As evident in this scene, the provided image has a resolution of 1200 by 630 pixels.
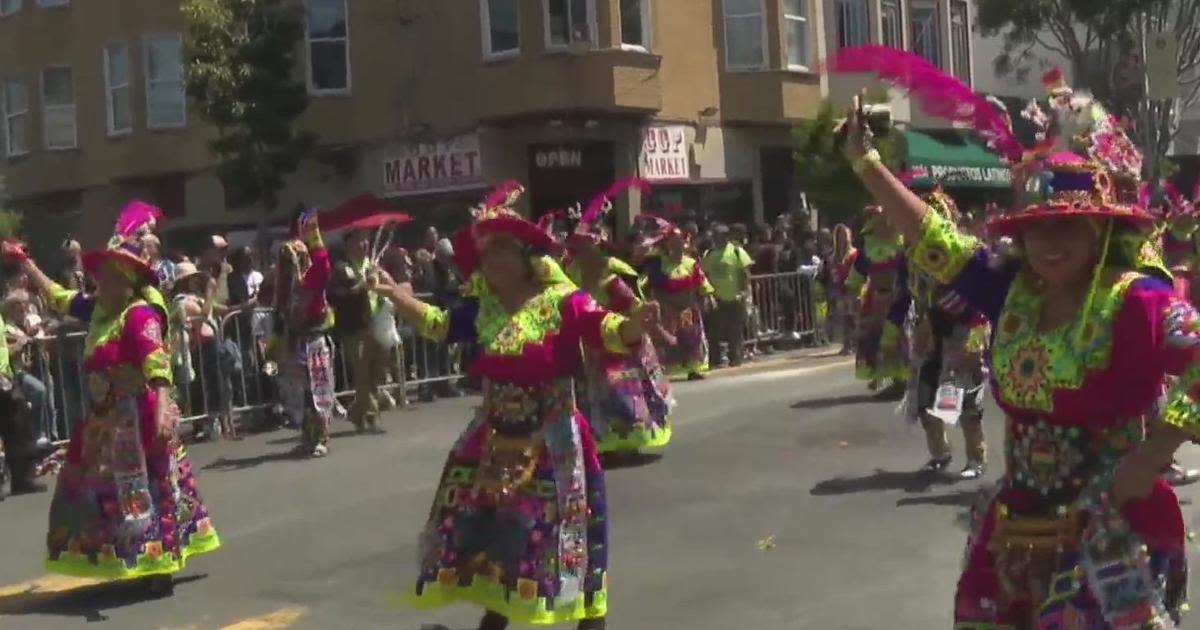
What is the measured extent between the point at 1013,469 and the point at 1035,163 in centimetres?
88

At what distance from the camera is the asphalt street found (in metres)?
7.59

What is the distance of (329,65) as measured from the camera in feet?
86.0

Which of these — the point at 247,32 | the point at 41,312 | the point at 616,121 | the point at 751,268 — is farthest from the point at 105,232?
the point at 41,312

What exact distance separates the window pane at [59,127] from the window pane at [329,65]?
6.99 meters

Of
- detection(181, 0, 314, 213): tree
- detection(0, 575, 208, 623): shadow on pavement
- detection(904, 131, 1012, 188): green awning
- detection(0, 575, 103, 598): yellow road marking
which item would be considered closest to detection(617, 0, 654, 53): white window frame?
detection(181, 0, 314, 213): tree

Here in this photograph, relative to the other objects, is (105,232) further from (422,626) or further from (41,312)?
(422,626)

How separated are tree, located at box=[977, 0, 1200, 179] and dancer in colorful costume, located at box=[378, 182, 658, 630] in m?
23.0

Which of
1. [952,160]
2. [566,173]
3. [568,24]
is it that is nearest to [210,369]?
[566,173]

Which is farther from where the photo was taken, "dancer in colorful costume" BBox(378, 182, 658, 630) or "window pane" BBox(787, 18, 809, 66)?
"window pane" BBox(787, 18, 809, 66)

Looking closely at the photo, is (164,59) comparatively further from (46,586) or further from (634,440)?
(46,586)

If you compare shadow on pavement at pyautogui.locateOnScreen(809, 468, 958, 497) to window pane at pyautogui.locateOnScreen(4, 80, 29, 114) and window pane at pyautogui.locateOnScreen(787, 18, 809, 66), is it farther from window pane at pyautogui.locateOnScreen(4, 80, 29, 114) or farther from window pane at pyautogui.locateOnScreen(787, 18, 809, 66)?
window pane at pyautogui.locateOnScreen(4, 80, 29, 114)

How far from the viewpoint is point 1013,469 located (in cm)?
448

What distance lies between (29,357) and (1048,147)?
10.1 metres

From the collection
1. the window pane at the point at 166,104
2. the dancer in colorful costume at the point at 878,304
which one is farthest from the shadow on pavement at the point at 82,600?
the window pane at the point at 166,104
